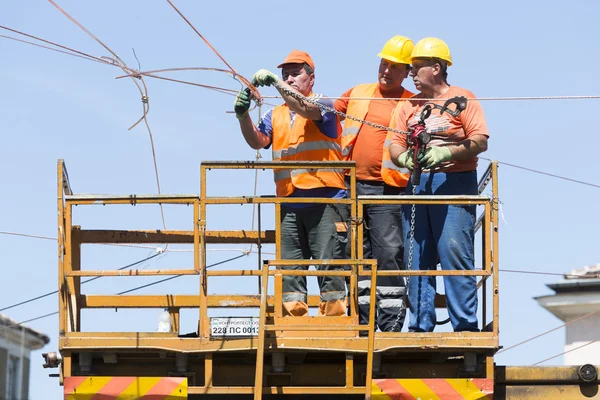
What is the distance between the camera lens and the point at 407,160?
10992 millimetres

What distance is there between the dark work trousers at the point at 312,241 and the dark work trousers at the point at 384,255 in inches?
11.9

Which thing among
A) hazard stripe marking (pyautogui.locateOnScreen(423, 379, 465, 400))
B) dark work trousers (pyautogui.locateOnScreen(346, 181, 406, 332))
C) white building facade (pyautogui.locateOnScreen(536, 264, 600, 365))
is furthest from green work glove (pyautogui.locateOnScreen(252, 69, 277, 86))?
white building facade (pyautogui.locateOnScreen(536, 264, 600, 365))

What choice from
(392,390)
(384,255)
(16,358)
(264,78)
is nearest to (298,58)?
(264,78)

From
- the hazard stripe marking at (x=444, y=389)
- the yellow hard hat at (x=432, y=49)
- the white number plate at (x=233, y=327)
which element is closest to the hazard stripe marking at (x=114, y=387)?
the white number plate at (x=233, y=327)

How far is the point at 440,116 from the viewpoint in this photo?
11.1 metres

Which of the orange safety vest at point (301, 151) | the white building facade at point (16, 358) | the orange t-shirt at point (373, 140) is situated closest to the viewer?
the orange safety vest at point (301, 151)

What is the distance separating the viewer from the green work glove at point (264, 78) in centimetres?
1114

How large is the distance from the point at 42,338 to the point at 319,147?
18.6 m

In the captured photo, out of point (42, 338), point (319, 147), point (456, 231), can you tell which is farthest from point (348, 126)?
point (42, 338)

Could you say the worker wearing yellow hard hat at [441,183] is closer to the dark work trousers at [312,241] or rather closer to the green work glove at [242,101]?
the dark work trousers at [312,241]

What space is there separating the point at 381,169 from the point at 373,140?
0.26m

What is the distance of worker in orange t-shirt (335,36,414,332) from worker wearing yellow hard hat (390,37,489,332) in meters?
0.20

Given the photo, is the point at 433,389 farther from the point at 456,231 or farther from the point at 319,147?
the point at 319,147

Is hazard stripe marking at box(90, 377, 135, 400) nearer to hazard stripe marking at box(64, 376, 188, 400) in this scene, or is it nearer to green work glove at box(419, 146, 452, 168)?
hazard stripe marking at box(64, 376, 188, 400)
